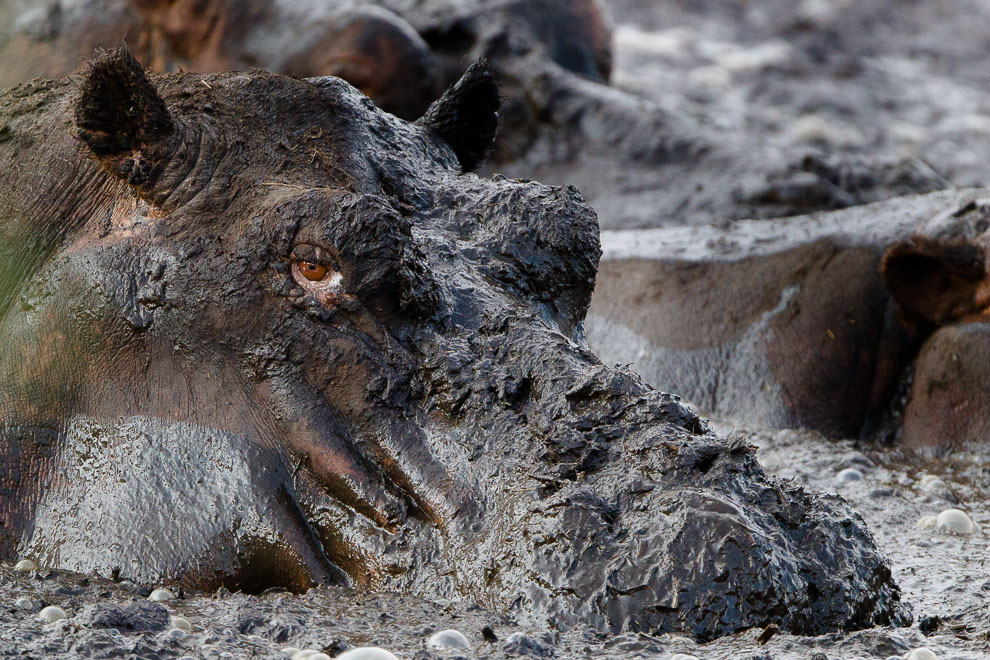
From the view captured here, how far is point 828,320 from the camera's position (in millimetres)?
7730

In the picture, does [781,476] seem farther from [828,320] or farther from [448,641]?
[448,641]

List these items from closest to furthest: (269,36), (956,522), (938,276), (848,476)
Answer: (956,522) < (848,476) < (938,276) < (269,36)

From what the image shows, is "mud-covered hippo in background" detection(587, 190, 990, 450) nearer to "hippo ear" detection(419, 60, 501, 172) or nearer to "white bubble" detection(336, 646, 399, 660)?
"hippo ear" detection(419, 60, 501, 172)

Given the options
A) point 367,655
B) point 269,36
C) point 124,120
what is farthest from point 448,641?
point 269,36

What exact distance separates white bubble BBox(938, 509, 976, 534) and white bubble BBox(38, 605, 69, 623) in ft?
10.4

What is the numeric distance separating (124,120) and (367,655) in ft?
6.71

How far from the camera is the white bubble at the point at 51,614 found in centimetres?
356

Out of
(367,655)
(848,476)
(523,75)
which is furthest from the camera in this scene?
(523,75)

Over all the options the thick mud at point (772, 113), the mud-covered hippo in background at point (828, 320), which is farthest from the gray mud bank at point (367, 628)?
the thick mud at point (772, 113)

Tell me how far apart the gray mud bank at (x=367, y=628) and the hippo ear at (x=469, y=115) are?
6.82 ft

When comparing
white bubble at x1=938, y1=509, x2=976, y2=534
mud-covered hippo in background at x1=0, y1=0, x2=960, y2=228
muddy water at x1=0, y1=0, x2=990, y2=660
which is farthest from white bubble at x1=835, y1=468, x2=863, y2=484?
mud-covered hippo in background at x1=0, y1=0, x2=960, y2=228

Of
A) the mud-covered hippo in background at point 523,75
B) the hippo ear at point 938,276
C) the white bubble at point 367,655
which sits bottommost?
the white bubble at point 367,655

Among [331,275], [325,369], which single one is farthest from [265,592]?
[331,275]

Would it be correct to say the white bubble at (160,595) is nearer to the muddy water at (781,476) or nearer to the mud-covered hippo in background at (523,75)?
the muddy water at (781,476)
